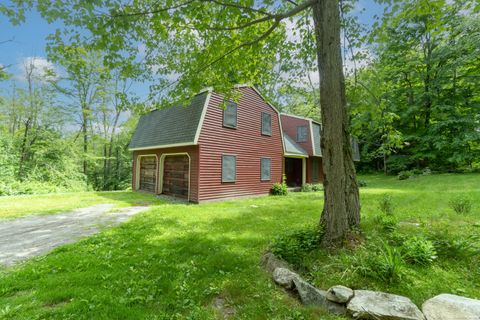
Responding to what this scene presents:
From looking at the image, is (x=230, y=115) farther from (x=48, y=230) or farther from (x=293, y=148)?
(x=48, y=230)

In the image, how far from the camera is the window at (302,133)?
1660cm

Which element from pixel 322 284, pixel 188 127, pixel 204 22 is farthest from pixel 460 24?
pixel 322 284

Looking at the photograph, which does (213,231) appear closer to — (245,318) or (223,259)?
(223,259)

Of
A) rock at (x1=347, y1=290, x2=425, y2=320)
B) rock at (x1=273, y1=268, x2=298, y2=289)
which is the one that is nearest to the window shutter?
rock at (x1=273, y1=268, x2=298, y2=289)

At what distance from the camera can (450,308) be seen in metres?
2.04

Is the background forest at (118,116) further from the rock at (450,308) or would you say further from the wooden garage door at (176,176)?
the rock at (450,308)

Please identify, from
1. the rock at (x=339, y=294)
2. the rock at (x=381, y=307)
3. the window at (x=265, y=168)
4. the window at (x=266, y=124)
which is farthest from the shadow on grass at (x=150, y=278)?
the window at (x=266, y=124)

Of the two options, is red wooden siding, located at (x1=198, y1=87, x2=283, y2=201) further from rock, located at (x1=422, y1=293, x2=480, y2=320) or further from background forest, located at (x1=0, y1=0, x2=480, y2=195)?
rock, located at (x1=422, y1=293, x2=480, y2=320)

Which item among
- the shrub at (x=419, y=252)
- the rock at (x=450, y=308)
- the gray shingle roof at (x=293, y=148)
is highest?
the gray shingle roof at (x=293, y=148)

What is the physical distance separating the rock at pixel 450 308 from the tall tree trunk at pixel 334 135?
4.36 feet

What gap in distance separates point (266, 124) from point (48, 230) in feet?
32.7

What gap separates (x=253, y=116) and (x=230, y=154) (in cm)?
253

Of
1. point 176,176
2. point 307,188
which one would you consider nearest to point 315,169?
point 307,188

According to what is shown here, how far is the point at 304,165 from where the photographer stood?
53.6 feet
